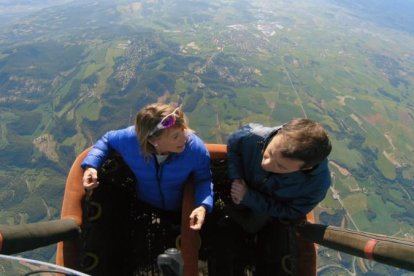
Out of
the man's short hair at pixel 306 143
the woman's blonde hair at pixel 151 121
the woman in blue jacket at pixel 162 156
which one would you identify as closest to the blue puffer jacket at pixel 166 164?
the woman in blue jacket at pixel 162 156

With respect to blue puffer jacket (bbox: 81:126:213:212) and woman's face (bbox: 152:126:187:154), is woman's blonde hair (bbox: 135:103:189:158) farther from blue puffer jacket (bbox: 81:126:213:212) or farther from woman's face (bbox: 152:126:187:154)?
blue puffer jacket (bbox: 81:126:213:212)

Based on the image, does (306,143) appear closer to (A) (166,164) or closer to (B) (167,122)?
(B) (167,122)

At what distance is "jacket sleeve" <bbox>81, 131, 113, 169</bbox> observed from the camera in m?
3.11

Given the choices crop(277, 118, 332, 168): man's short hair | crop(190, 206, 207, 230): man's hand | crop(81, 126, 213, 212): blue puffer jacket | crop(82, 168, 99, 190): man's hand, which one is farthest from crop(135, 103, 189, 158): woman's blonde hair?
crop(277, 118, 332, 168): man's short hair

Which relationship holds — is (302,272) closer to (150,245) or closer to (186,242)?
(186,242)

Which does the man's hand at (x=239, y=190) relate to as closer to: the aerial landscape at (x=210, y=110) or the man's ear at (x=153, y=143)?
the man's ear at (x=153, y=143)

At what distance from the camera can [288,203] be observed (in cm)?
299

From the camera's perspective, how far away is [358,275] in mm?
66875

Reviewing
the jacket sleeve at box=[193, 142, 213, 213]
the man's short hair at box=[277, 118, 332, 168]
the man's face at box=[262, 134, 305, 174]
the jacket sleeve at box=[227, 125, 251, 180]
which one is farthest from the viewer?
the jacket sleeve at box=[227, 125, 251, 180]

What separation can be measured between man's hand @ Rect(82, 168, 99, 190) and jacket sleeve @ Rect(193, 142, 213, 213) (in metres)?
0.81

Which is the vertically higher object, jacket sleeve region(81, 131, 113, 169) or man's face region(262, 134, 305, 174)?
man's face region(262, 134, 305, 174)

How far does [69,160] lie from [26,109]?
188 feet

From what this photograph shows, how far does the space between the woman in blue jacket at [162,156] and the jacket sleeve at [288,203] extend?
36 centimetres

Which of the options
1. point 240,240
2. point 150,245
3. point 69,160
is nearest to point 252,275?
point 240,240
